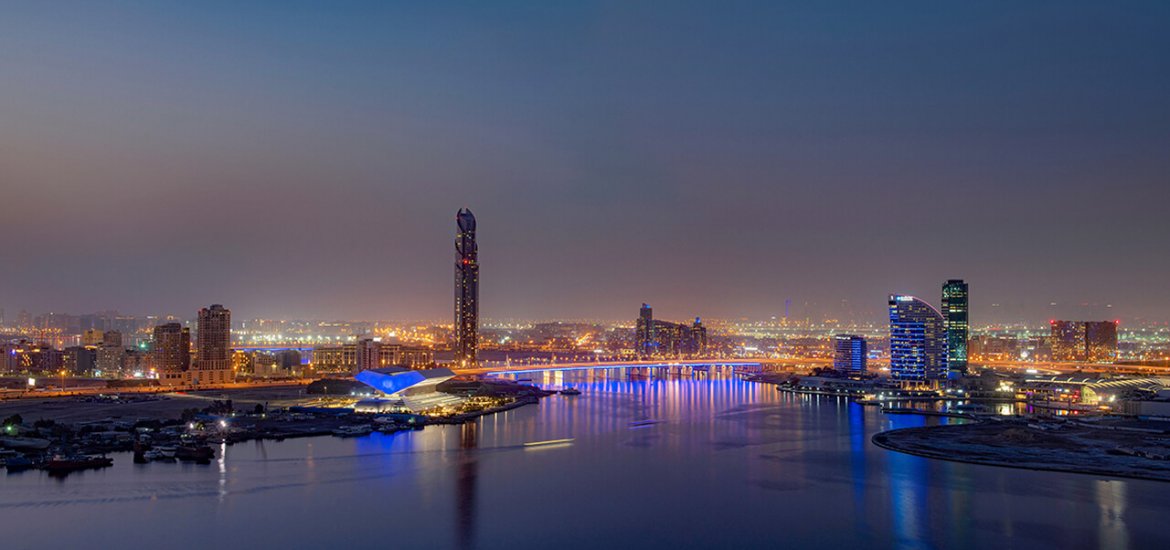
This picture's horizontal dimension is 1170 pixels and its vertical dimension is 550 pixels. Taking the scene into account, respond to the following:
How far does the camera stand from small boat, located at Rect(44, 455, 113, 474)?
1514cm

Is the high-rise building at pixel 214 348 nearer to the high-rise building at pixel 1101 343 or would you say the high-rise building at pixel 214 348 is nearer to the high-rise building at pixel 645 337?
the high-rise building at pixel 645 337

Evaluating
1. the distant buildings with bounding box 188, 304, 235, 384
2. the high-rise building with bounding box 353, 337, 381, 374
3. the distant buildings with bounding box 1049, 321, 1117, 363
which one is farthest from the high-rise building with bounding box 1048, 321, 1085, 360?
the distant buildings with bounding box 188, 304, 235, 384

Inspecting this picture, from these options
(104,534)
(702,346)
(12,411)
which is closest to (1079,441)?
(104,534)

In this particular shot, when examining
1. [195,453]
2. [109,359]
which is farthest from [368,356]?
[195,453]

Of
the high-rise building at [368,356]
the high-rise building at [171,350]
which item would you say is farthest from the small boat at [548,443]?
the high-rise building at [368,356]

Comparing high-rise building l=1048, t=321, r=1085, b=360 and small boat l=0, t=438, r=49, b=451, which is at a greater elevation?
high-rise building l=1048, t=321, r=1085, b=360

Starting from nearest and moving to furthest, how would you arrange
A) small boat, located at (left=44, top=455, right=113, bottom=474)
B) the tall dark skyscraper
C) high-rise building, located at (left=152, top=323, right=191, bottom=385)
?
small boat, located at (left=44, top=455, right=113, bottom=474)
high-rise building, located at (left=152, top=323, right=191, bottom=385)
the tall dark skyscraper

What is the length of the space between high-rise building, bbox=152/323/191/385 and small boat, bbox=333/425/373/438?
19.4 metres

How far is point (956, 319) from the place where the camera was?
41188mm

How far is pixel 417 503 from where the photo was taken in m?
12.9

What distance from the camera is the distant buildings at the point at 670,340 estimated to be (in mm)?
62594

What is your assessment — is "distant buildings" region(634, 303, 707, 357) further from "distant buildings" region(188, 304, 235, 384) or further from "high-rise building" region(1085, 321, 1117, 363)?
"distant buildings" region(188, 304, 235, 384)

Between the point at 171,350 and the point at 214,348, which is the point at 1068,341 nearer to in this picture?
the point at 214,348

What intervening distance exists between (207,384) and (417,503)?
25.6 metres
